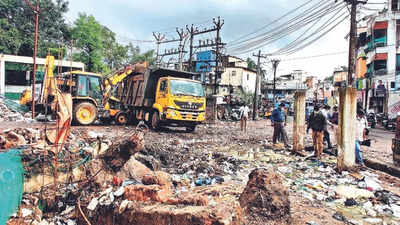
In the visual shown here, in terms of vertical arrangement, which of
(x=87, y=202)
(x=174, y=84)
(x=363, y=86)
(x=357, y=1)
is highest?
(x=357, y=1)

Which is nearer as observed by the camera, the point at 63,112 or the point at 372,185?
the point at 63,112

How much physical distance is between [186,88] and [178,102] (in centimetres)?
81

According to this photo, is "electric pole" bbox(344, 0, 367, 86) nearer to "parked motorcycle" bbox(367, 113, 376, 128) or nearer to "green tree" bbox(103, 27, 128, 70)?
"parked motorcycle" bbox(367, 113, 376, 128)

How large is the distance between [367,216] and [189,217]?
9.21 ft

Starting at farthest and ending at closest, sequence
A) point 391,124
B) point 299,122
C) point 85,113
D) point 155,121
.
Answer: point 391,124, point 85,113, point 155,121, point 299,122

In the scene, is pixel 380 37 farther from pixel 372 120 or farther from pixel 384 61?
pixel 372 120

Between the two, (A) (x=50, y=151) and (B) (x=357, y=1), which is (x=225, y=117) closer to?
(B) (x=357, y=1)

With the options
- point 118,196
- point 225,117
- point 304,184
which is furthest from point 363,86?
point 118,196

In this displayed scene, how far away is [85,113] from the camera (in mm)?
11664

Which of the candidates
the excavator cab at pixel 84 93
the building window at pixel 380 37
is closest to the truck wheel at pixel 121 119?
the excavator cab at pixel 84 93

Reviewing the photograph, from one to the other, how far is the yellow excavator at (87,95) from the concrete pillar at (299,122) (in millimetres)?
7756

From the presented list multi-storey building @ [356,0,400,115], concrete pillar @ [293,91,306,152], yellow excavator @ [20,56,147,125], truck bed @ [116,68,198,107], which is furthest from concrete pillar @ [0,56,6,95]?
multi-storey building @ [356,0,400,115]

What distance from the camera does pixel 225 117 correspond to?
78.1ft

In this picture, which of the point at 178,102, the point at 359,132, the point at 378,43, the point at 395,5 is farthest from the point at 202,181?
the point at 395,5
